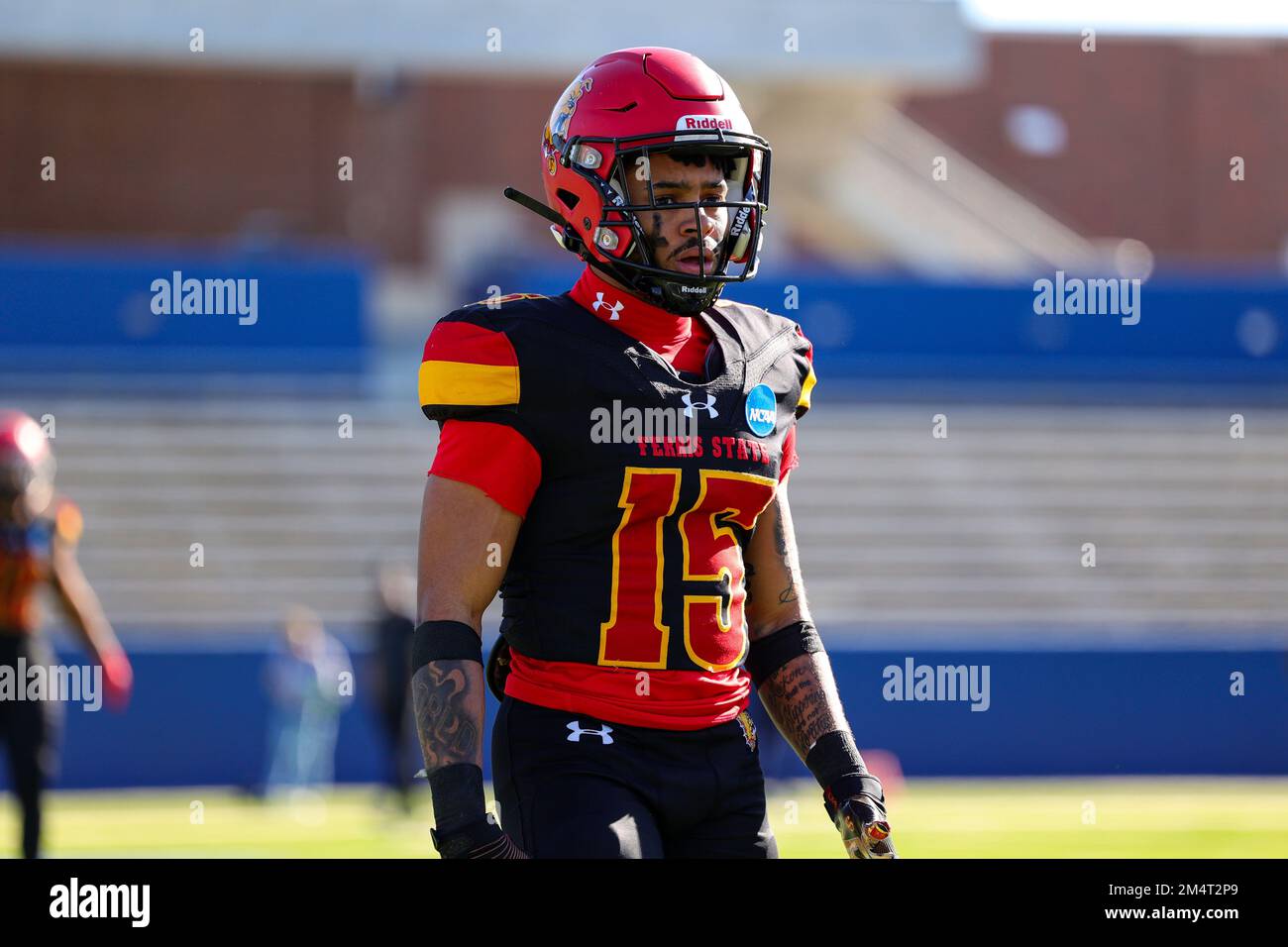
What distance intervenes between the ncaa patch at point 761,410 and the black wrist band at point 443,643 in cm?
63

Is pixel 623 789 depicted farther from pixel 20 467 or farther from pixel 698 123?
pixel 20 467

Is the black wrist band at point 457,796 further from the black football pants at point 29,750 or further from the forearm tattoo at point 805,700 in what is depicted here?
the black football pants at point 29,750

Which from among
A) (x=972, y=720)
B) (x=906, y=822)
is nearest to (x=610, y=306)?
(x=906, y=822)

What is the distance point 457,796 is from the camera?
2926 millimetres

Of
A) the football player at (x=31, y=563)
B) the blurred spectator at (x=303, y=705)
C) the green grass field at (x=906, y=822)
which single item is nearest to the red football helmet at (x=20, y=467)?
the football player at (x=31, y=563)

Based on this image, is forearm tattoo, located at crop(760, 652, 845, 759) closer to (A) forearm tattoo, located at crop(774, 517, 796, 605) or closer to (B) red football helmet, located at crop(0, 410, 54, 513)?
(A) forearm tattoo, located at crop(774, 517, 796, 605)

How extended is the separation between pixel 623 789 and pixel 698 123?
1170 millimetres

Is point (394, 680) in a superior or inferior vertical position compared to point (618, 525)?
inferior

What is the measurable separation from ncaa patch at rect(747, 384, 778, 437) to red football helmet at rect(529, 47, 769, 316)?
18 cm

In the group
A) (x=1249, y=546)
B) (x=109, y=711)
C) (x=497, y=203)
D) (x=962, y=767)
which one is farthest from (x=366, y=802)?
(x=497, y=203)

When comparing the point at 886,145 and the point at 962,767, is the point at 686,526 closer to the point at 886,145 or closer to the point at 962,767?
the point at 962,767
